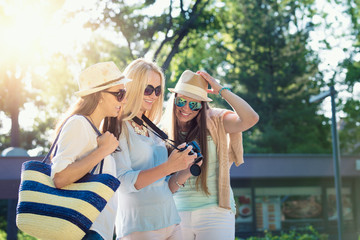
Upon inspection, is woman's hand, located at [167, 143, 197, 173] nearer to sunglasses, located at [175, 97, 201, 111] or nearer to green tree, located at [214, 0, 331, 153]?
sunglasses, located at [175, 97, 201, 111]

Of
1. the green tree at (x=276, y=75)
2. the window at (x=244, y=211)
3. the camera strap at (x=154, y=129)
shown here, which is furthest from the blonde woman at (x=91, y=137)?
the green tree at (x=276, y=75)

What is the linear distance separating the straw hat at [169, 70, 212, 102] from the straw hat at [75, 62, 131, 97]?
38.7 inches

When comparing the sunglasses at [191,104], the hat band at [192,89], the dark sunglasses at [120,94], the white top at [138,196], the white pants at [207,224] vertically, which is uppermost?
the hat band at [192,89]

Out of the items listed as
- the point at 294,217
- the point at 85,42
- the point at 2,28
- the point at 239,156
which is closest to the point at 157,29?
the point at 85,42

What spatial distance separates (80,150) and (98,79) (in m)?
0.50

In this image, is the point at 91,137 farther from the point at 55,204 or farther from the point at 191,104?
the point at 191,104

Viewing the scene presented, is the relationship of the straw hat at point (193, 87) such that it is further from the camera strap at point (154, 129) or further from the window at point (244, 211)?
the window at point (244, 211)

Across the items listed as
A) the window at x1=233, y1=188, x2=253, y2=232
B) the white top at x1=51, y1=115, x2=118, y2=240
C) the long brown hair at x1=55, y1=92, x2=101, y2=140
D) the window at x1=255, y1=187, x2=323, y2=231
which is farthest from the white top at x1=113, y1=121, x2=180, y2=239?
the window at x1=255, y1=187, x2=323, y2=231

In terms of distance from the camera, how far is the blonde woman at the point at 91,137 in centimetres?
214

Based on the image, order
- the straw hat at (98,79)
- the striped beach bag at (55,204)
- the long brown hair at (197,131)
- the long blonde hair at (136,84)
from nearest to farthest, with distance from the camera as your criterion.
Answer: the striped beach bag at (55,204) → the straw hat at (98,79) → the long blonde hair at (136,84) → the long brown hair at (197,131)

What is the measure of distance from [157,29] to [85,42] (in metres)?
4.48

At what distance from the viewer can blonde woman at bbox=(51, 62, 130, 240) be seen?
214 centimetres

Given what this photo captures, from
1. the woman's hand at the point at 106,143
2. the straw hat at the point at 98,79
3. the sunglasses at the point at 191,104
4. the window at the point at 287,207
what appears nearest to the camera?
the woman's hand at the point at 106,143

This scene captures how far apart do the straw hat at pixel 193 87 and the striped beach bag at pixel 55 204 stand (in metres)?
1.50
